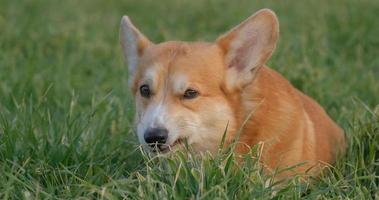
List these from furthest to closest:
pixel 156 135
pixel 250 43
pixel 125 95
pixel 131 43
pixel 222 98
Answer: pixel 125 95
pixel 131 43
pixel 250 43
pixel 222 98
pixel 156 135

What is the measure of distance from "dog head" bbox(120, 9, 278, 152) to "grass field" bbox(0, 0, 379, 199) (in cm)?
15

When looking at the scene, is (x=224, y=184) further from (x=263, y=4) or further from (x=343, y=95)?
(x=263, y=4)

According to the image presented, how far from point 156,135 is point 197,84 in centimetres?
39

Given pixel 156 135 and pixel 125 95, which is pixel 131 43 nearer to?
pixel 156 135

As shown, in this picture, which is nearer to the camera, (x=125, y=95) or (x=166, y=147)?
(x=166, y=147)

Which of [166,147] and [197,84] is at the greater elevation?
[197,84]

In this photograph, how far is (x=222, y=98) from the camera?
466cm

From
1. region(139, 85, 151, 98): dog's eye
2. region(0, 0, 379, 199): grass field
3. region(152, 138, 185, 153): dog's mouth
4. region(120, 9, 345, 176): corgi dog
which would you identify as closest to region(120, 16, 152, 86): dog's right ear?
region(120, 9, 345, 176): corgi dog

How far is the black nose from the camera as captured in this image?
4.35 metres

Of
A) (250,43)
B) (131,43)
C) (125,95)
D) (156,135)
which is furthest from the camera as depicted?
(125,95)

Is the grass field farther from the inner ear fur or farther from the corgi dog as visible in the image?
the inner ear fur

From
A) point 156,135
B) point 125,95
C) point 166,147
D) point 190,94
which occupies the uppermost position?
point 190,94

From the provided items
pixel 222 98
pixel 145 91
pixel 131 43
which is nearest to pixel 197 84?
pixel 222 98

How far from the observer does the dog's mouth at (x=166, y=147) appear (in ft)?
14.5
